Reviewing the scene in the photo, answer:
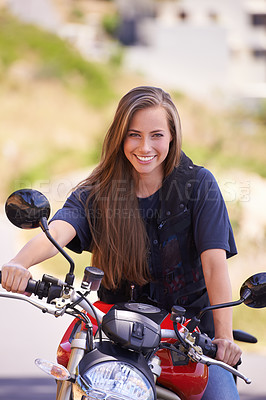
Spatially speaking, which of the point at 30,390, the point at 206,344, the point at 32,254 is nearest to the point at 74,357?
the point at 206,344

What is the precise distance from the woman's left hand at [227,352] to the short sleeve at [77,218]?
0.79 meters

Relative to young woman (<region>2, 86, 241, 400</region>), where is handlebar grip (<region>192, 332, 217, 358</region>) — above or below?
below

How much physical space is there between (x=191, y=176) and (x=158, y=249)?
33 cm

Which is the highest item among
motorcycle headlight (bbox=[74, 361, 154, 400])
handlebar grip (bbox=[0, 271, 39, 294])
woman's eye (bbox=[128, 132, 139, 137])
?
woman's eye (bbox=[128, 132, 139, 137])

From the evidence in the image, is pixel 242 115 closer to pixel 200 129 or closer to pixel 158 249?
pixel 200 129

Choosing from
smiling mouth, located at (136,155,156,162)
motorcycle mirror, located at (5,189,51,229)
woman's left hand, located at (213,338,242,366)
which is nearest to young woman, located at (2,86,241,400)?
smiling mouth, located at (136,155,156,162)

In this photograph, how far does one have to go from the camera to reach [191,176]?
2.50 m

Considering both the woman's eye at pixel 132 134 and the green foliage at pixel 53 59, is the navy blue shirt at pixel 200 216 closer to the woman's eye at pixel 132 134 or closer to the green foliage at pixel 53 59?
the woman's eye at pixel 132 134

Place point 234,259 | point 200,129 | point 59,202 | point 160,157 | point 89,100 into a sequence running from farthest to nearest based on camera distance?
point 89,100, point 200,129, point 59,202, point 234,259, point 160,157

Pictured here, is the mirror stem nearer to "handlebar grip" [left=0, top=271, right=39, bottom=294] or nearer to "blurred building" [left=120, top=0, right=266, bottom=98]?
"handlebar grip" [left=0, top=271, right=39, bottom=294]

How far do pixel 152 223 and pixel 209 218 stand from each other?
232mm

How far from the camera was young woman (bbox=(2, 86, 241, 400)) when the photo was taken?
235 centimetres

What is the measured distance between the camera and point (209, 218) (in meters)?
2.37

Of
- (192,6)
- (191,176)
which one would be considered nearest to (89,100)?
(192,6)
